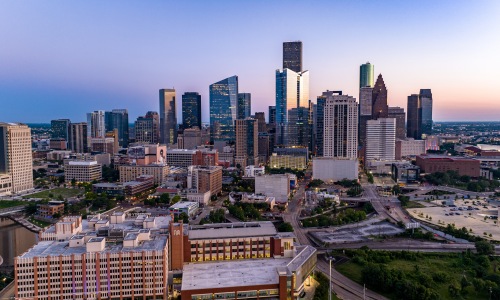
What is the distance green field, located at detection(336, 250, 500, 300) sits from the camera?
23.3 metres

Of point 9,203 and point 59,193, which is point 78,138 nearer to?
point 59,193

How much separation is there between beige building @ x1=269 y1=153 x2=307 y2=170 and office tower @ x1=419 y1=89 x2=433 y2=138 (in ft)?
223

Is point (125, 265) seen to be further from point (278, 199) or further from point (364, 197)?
point (364, 197)

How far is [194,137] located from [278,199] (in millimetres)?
54230

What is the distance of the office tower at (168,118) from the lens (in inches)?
4744

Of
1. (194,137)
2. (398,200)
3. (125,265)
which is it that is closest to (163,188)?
(398,200)

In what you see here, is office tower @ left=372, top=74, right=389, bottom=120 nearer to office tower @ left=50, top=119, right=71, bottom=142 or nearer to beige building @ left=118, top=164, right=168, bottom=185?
beige building @ left=118, top=164, right=168, bottom=185

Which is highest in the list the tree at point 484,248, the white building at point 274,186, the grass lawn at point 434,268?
the white building at point 274,186

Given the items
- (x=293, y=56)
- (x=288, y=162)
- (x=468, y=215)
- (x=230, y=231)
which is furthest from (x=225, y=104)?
(x=230, y=231)

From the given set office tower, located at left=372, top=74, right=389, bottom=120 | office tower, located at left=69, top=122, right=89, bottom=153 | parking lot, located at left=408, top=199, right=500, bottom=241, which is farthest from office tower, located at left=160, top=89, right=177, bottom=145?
parking lot, located at left=408, top=199, right=500, bottom=241

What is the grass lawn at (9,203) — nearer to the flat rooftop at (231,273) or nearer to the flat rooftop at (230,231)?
the flat rooftop at (230,231)

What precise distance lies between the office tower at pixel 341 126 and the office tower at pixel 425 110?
6741 centimetres

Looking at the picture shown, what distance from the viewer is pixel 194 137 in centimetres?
10125

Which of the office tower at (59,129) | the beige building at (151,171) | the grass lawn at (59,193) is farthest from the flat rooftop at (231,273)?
the office tower at (59,129)
